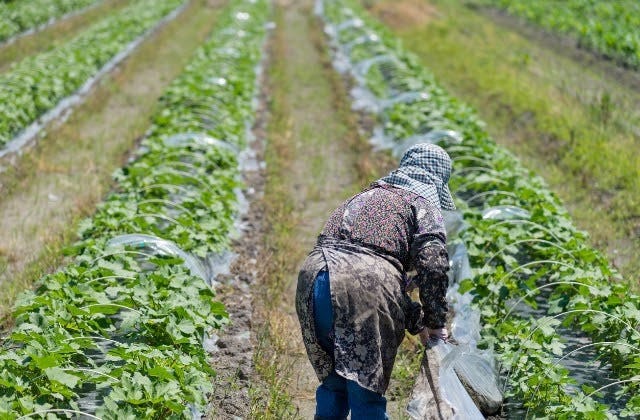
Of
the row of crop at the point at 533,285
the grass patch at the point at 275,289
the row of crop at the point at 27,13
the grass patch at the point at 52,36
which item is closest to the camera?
the row of crop at the point at 533,285

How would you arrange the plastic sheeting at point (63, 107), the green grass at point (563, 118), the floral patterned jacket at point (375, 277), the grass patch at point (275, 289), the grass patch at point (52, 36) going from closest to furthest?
the floral patterned jacket at point (375, 277), the grass patch at point (275, 289), the green grass at point (563, 118), the plastic sheeting at point (63, 107), the grass patch at point (52, 36)

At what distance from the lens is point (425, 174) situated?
3562mm

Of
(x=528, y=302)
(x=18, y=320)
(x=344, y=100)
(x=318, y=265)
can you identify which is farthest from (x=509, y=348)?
(x=344, y=100)

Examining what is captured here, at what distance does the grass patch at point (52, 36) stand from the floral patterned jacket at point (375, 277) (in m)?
10.7

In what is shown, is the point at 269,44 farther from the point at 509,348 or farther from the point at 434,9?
the point at 509,348

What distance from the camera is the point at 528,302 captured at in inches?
173

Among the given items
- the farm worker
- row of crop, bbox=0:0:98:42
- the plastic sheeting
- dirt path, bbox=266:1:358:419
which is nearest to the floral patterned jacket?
the farm worker

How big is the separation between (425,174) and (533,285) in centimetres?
149

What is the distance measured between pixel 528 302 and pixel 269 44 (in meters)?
12.4

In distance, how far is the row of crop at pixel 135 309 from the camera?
3281mm

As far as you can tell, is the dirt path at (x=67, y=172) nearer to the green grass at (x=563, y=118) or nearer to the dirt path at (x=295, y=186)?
the dirt path at (x=295, y=186)

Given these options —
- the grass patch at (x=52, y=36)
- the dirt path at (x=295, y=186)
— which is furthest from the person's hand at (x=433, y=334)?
the grass patch at (x=52, y=36)

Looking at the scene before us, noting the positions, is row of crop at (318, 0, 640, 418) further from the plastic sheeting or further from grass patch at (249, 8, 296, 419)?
the plastic sheeting

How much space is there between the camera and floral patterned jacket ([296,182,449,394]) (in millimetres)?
3219
